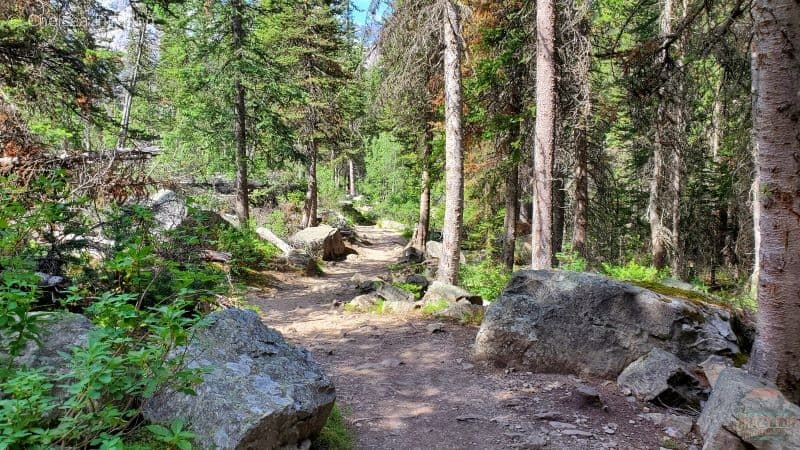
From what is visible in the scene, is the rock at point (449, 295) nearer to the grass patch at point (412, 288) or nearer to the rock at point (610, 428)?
the grass patch at point (412, 288)

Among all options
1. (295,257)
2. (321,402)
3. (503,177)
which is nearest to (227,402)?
(321,402)

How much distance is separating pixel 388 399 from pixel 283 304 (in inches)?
283

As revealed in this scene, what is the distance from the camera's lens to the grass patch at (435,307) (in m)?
9.37

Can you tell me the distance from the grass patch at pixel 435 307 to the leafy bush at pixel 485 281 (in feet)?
4.97

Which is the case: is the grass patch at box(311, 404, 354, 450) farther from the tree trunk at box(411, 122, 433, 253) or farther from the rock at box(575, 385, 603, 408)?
the tree trunk at box(411, 122, 433, 253)

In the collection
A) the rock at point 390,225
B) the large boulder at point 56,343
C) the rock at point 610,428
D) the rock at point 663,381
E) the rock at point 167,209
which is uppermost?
the rock at point 167,209

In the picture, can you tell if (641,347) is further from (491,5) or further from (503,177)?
(491,5)

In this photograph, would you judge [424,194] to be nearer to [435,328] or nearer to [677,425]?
[435,328]

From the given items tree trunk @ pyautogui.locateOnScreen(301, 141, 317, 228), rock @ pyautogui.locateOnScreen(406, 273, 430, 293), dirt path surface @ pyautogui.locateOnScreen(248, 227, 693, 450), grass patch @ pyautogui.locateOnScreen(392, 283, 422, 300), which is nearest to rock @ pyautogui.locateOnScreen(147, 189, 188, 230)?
A: dirt path surface @ pyautogui.locateOnScreen(248, 227, 693, 450)

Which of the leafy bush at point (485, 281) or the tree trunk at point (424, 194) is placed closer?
the leafy bush at point (485, 281)

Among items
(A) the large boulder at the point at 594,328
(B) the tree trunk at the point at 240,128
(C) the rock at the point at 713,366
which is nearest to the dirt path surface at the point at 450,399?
(A) the large boulder at the point at 594,328

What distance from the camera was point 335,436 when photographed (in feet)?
14.2

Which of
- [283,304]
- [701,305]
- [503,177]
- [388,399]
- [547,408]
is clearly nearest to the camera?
[547,408]

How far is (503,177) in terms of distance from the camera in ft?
45.5
